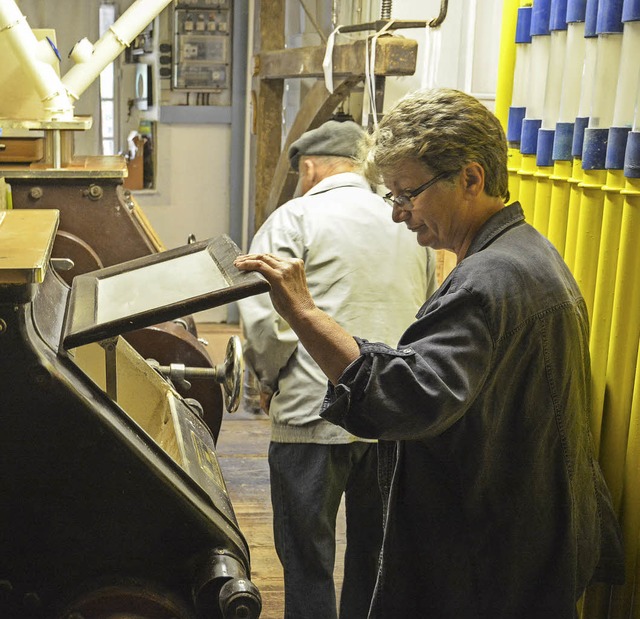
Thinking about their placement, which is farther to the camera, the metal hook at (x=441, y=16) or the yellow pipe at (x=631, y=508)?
the metal hook at (x=441, y=16)

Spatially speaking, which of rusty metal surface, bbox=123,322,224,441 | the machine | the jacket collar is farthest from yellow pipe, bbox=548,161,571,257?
rusty metal surface, bbox=123,322,224,441

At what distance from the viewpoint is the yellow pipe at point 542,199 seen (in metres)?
2.50

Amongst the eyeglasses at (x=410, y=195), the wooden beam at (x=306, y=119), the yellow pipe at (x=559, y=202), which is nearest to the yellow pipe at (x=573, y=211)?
the yellow pipe at (x=559, y=202)

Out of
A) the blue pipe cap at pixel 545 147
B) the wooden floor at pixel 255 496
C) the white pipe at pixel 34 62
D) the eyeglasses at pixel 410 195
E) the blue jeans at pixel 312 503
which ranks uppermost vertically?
the white pipe at pixel 34 62

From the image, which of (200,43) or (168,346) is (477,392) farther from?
(200,43)

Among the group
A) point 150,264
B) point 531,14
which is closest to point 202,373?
point 150,264

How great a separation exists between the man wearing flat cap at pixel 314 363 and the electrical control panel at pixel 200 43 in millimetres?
5050

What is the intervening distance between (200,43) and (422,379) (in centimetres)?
662

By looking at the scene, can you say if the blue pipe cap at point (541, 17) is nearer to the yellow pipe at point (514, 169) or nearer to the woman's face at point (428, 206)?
the yellow pipe at point (514, 169)

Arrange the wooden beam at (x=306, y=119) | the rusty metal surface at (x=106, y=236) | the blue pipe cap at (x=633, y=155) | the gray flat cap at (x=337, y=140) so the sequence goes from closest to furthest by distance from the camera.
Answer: the blue pipe cap at (x=633, y=155), the gray flat cap at (x=337, y=140), the rusty metal surface at (x=106, y=236), the wooden beam at (x=306, y=119)

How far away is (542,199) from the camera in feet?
8.28

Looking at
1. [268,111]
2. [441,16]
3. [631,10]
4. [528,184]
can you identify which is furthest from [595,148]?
[268,111]

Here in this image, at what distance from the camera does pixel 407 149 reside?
1.79 metres

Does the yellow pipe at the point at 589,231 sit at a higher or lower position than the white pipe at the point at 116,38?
lower
